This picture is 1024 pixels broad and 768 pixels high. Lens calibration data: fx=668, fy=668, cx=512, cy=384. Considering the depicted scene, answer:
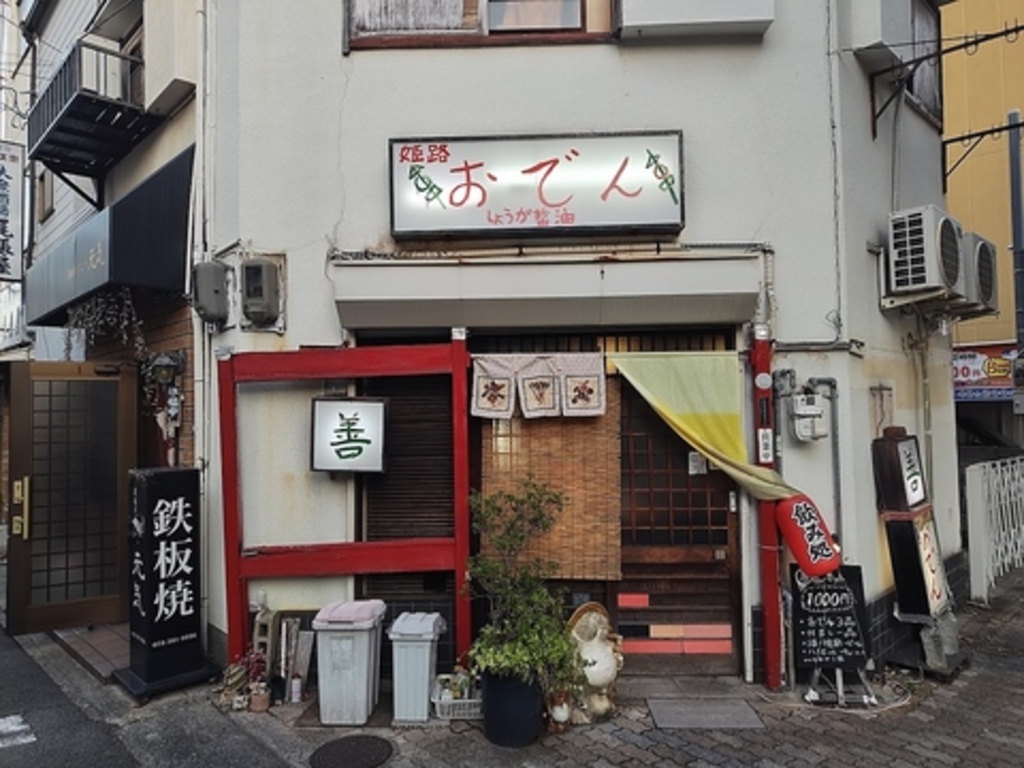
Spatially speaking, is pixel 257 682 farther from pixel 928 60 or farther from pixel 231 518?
pixel 928 60

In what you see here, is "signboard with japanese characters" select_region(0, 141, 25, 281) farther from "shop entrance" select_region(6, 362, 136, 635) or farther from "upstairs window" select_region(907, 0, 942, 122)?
"upstairs window" select_region(907, 0, 942, 122)

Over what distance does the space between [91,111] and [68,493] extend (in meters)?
4.85

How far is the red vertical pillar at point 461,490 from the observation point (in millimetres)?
6215

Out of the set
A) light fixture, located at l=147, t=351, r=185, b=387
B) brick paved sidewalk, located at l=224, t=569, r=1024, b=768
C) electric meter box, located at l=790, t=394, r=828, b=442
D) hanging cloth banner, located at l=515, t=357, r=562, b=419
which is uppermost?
light fixture, located at l=147, t=351, r=185, b=387

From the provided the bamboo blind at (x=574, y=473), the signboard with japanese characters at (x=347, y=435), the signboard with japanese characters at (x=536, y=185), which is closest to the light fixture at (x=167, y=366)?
the signboard with japanese characters at (x=347, y=435)

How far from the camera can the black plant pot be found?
5.29 m

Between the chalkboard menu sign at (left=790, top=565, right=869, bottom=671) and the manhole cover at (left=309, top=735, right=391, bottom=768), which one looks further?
the chalkboard menu sign at (left=790, top=565, right=869, bottom=671)

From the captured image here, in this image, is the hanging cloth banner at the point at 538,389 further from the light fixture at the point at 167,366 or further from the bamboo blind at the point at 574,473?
the light fixture at the point at 167,366

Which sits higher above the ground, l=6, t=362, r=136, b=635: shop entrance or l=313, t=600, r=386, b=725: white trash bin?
l=6, t=362, r=136, b=635: shop entrance

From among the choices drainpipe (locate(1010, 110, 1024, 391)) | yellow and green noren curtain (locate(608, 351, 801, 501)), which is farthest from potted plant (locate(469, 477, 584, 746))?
drainpipe (locate(1010, 110, 1024, 391))

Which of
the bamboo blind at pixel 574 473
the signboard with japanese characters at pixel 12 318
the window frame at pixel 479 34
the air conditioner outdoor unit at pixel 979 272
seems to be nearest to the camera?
the bamboo blind at pixel 574 473

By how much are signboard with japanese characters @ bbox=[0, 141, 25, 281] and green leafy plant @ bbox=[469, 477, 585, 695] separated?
9.78 m

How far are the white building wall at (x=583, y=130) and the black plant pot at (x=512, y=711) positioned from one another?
2.13m

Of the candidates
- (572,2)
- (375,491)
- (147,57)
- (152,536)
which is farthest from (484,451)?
(147,57)
